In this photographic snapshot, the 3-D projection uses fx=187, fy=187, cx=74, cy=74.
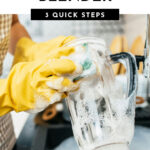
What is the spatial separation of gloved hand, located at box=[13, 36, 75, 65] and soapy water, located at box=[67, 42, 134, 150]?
0.57 feet

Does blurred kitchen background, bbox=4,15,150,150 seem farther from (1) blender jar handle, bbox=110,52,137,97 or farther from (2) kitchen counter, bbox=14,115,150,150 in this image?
(1) blender jar handle, bbox=110,52,137,97

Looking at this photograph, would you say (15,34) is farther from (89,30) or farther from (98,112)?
(98,112)

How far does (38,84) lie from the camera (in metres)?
0.32

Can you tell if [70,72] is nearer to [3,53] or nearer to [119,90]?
[119,90]

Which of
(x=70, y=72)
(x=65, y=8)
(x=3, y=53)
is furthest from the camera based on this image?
(x=65, y=8)

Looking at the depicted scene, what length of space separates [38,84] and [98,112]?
0.42 ft

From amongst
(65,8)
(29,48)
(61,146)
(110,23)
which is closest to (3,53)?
(29,48)

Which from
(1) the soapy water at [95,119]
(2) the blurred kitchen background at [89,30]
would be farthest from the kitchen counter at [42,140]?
(1) the soapy water at [95,119]

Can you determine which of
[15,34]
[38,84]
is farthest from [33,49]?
[38,84]

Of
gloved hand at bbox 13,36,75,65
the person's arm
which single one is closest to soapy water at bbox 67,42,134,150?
gloved hand at bbox 13,36,75,65

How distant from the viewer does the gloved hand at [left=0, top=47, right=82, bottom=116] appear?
1.04 feet

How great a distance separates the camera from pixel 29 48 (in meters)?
0.60

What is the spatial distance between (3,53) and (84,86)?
0.25 m

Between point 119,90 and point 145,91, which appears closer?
point 119,90
